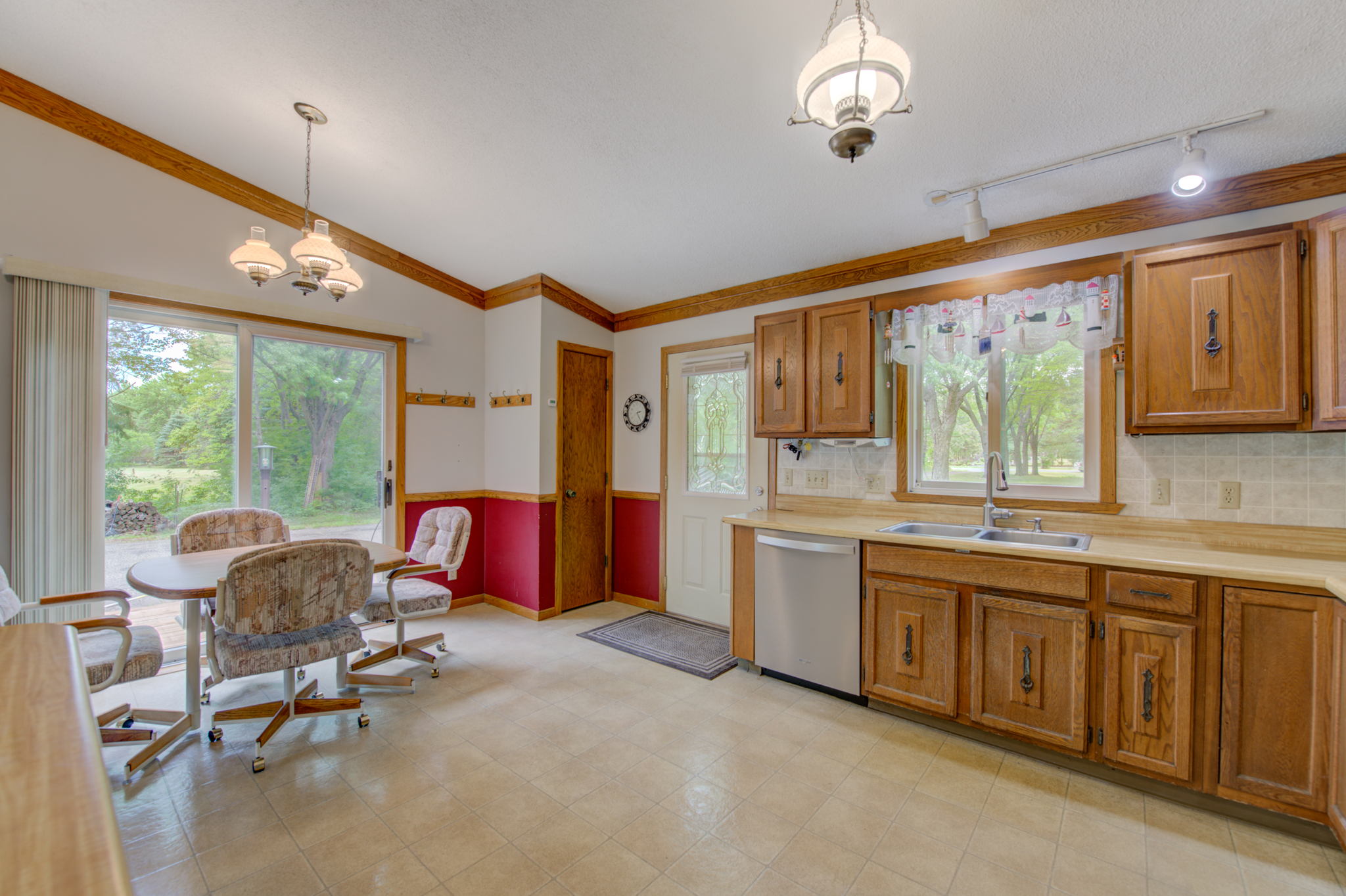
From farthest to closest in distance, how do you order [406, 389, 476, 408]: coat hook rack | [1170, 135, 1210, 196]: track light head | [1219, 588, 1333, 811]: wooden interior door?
[406, 389, 476, 408]: coat hook rack, [1170, 135, 1210, 196]: track light head, [1219, 588, 1333, 811]: wooden interior door

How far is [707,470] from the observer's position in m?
4.25

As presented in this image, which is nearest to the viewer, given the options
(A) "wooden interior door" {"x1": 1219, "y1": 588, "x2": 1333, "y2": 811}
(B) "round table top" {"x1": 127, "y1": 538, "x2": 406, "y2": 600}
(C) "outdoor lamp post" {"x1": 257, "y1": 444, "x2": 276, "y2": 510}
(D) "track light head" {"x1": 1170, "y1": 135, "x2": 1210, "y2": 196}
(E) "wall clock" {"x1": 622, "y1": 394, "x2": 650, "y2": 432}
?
(A) "wooden interior door" {"x1": 1219, "y1": 588, "x2": 1333, "y2": 811}

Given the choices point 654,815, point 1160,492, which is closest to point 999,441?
point 1160,492

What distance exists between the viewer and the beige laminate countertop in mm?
1890

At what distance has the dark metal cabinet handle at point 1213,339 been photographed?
7.33ft

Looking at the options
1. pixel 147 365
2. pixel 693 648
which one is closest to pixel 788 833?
pixel 693 648

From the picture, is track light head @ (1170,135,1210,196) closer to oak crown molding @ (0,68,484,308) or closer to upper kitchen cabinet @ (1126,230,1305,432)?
upper kitchen cabinet @ (1126,230,1305,432)

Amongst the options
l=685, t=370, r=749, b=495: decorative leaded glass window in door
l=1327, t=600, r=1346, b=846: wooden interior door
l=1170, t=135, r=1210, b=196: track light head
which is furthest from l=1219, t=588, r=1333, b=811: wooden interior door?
l=685, t=370, r=749, b=495: decorative leaded glass window in door

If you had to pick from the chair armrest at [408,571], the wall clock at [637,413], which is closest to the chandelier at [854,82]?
the chair armrest at [408,571]

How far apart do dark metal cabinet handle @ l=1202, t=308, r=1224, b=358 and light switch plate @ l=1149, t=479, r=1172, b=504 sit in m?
0.61

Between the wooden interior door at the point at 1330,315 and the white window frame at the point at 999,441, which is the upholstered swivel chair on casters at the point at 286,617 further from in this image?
the wooden interior door at the point at 1330,315

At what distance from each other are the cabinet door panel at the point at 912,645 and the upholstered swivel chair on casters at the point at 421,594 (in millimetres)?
2279

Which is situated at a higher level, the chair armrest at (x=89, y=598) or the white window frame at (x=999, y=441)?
the white window frame at (x=999, y=441)

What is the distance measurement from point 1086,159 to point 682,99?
1.71m
